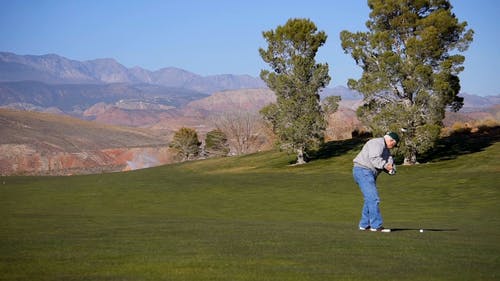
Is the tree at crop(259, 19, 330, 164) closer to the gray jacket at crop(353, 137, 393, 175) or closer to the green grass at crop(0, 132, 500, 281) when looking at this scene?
the green grass at crop(0, 132, 500, 281)

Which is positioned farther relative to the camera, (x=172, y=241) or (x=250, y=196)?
(x=250, y=196)

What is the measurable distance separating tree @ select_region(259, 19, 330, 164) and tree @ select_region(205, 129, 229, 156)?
140ft

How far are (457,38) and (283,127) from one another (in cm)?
1746

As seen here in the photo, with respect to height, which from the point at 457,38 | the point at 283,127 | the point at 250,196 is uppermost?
the point at 457,38

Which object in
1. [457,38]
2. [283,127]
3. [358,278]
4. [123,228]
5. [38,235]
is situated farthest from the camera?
[283,127]

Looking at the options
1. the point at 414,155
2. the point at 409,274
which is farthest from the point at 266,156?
the point at 409,274

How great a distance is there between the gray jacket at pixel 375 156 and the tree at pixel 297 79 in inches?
1701

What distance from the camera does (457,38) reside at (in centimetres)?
4847

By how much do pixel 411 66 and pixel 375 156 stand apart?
121 feet

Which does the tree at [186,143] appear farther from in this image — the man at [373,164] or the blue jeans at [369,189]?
the man at [373,164]

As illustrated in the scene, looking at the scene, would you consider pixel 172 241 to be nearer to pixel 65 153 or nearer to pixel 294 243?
pixel 294 243

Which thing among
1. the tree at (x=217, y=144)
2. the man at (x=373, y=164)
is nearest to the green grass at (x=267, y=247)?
the man at (x=373, y=164)

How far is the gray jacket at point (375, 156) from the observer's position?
46.2ft

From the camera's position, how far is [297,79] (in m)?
58.1
